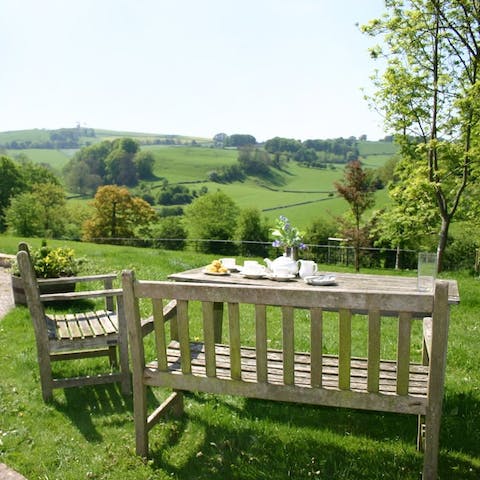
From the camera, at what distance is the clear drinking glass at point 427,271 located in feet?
14.5

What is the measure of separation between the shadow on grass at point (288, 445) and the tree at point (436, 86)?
36.6 feet

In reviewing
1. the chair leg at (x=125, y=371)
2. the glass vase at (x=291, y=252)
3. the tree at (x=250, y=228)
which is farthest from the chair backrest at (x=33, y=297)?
the tree at (x=250, y=228)

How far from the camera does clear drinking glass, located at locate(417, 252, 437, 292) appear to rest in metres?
4.43

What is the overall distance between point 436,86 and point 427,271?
1207 centimetres

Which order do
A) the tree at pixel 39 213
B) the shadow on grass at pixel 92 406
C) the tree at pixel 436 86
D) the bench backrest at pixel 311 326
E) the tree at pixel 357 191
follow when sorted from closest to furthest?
the bench backrest at pixel 311 326, the shadow on grass at pixel 92 406, the tree at pixel 436 86, the tree at pixel 357 191, the tree at pixel 39 213

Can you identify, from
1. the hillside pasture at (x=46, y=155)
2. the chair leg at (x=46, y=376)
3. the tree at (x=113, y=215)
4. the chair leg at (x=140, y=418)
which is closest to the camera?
the chair leg at (x=140, y=418)

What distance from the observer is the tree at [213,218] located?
59.4 metres

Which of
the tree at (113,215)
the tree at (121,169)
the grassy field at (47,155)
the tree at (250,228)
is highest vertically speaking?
the grassy field at (47,155)

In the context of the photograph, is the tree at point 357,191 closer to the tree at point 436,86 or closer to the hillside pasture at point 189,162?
the tree at point 436,86

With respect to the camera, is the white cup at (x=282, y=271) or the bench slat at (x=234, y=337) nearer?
the bench slat at (x=234, y=337)

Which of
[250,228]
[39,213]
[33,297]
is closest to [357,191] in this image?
[33,297]

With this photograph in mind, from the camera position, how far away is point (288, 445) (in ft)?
12.8

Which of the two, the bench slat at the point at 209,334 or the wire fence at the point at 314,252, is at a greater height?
the bench slat at the point at 209,334

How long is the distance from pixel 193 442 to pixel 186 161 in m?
117
